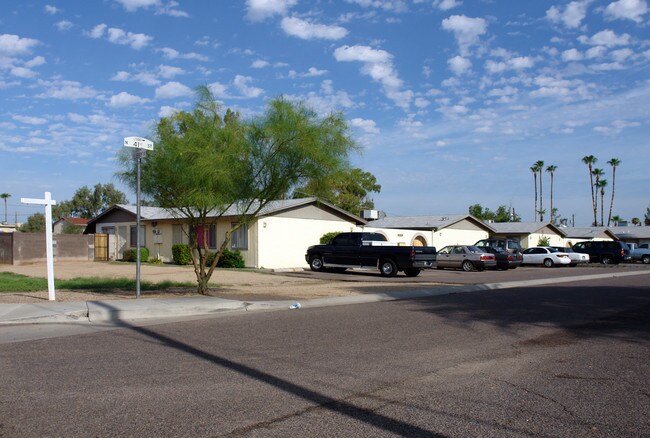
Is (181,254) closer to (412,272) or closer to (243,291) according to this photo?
(412,272)

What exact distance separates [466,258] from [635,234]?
1705 inches

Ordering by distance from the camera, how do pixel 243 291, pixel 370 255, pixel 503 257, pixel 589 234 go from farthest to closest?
pixel 589 234 < pixel 503 257 < pixel 370 255 < pixel 243 291

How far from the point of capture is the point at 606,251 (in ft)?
151

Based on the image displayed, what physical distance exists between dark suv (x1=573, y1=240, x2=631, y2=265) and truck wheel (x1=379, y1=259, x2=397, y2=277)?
85.7 feet

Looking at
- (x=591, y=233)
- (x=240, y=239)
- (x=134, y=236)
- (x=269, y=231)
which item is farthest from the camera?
(x=591, y=233)

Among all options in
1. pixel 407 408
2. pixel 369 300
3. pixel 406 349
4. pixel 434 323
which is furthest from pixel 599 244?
pixel 407 408

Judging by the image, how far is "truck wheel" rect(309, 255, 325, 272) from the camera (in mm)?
29561

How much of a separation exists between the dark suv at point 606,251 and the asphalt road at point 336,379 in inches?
1433

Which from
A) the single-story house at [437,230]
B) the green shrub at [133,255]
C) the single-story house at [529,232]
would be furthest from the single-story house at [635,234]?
the green shrub at [133,255]

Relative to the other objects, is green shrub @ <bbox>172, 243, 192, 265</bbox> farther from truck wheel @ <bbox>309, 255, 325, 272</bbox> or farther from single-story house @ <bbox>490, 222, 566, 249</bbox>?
single-story house @ <bbox>490, 222, 566, 249</bbox>

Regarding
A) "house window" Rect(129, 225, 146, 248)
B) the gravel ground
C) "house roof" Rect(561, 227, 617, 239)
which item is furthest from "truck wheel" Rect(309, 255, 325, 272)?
"house roof" Rect(561, 227, 617, 239)

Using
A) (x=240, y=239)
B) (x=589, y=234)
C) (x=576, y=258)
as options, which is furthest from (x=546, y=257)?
(x=589, y=234)

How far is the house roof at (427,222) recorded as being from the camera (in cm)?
4403

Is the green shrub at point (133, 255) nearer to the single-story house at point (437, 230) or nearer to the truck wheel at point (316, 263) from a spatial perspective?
the truck wheel at point (316, 263)
